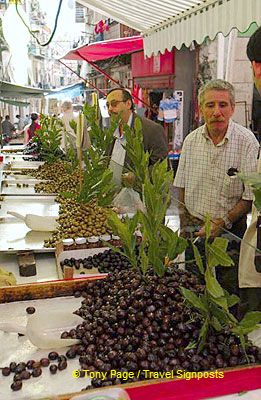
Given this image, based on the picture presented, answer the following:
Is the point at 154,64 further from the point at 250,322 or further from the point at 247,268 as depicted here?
the point at 250,322

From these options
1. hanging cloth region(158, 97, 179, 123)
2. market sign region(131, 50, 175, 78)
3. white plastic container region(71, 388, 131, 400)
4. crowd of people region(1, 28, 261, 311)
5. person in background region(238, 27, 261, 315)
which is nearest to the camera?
white plastic container region(71, 388, 131, 400)

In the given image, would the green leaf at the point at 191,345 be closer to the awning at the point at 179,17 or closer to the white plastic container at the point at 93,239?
the white plastic container at the point at 93,239

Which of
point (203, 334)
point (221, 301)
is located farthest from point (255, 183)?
point (203, 334)

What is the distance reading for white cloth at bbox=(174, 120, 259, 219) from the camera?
2639 millimetres

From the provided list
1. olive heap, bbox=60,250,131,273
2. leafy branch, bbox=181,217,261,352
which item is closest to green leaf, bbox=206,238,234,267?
leafy branch, bbox=181,217,261,352

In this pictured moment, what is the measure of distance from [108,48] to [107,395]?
753cm

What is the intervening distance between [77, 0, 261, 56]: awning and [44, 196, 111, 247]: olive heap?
129 centimetres

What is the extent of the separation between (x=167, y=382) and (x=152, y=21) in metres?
4.00

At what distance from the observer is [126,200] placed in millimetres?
2629

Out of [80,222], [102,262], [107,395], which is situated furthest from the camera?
[80,222]

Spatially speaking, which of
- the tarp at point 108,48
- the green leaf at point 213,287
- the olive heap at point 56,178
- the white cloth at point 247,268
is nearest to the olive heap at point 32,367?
the green leaf at point 213,287

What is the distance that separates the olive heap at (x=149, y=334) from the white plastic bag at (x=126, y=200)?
0.69 meters

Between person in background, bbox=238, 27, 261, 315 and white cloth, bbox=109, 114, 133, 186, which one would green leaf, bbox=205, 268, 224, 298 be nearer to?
person in background, bbox=238, 27, 261, 315

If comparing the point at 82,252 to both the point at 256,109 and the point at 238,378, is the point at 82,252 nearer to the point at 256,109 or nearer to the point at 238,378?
the point at 238,378
